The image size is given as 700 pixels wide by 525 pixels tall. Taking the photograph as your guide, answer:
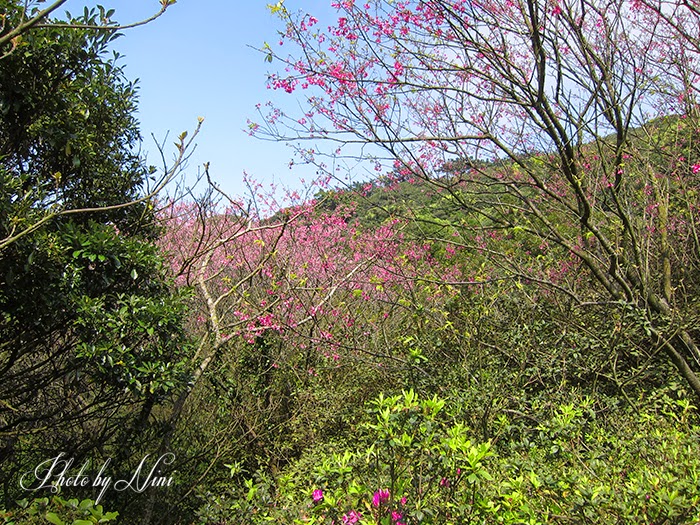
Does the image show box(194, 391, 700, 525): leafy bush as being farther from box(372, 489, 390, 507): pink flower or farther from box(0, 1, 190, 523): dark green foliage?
box(0, 1, 190, 523): dark green foliage

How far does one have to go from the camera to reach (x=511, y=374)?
448 cm

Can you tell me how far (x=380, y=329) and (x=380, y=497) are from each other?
4202 mm

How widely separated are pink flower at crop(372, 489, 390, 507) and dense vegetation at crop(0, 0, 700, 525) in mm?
13

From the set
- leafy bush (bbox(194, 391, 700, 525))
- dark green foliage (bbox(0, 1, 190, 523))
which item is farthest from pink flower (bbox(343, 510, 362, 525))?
dark green foliage (bbox(0, 1, 190, 523))

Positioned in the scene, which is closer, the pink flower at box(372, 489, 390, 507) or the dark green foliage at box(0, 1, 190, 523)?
the pink flower at box(372, 489, 390, 507)

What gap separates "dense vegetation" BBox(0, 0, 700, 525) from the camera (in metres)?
2.42

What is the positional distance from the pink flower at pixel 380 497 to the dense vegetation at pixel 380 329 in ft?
0.04

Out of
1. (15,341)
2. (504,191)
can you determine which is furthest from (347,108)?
(15,341)

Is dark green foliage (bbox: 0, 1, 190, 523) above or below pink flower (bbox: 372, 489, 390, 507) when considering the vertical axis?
above

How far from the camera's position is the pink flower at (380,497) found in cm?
210

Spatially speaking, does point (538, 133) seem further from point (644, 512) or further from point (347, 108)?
point (644, 512)

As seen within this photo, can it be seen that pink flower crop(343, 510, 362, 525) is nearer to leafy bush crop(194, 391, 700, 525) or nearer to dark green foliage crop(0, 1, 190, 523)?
leafy bush crop(194, 391, 700, 525)

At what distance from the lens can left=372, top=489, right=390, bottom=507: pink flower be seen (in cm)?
210

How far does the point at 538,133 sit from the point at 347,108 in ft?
6.46
